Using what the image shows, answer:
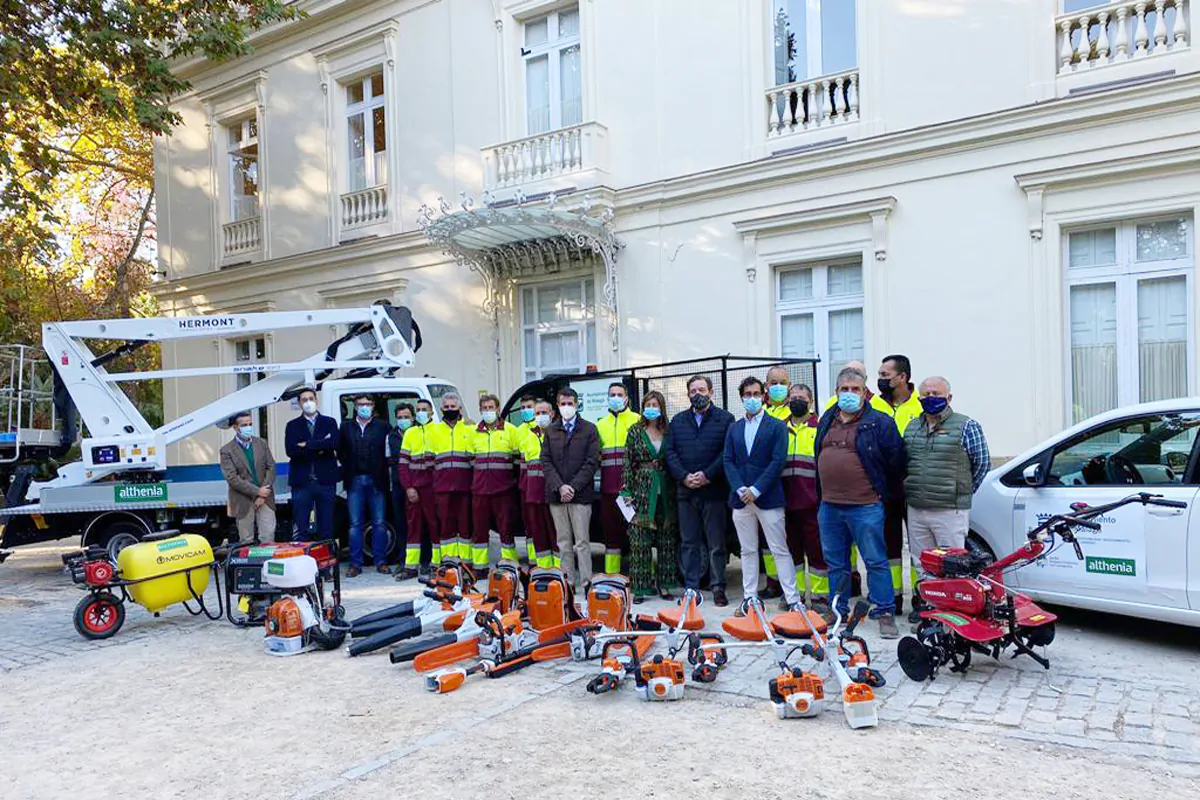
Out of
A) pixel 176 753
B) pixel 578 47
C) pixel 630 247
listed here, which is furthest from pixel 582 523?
pixel 578 47

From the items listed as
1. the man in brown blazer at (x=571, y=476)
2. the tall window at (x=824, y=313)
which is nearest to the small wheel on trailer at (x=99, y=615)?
the man in brown blazer at (x=571, y=476)

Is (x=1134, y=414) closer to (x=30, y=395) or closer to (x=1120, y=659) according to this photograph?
(x=1120, y=659)

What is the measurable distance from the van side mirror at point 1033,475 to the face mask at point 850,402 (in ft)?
4.18

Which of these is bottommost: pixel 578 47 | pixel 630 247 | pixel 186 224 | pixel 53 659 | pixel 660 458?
pixel 53 659

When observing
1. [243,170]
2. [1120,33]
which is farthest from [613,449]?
[243,170]

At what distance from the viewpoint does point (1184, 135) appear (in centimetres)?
985

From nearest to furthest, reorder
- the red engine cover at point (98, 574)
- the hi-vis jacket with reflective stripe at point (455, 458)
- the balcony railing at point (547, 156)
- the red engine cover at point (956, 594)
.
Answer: the red engine cover at point (956, 594) < the red engine cover at point (98, 574) < the hi-vis jacket with reflective stripe at point (455, 458) < the balcony railing at point (547, 156)

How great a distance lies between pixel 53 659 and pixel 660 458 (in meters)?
5.03

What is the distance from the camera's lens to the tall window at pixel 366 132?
17438 mm

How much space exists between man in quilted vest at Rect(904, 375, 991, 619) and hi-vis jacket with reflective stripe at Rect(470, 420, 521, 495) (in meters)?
3.91

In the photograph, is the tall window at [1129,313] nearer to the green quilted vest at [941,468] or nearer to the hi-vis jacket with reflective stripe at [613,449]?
the green quilted vest at [941,468]

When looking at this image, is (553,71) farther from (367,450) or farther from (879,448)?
(879,448)

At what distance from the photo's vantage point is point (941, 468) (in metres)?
6.61

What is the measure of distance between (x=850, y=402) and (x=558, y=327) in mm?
8858
